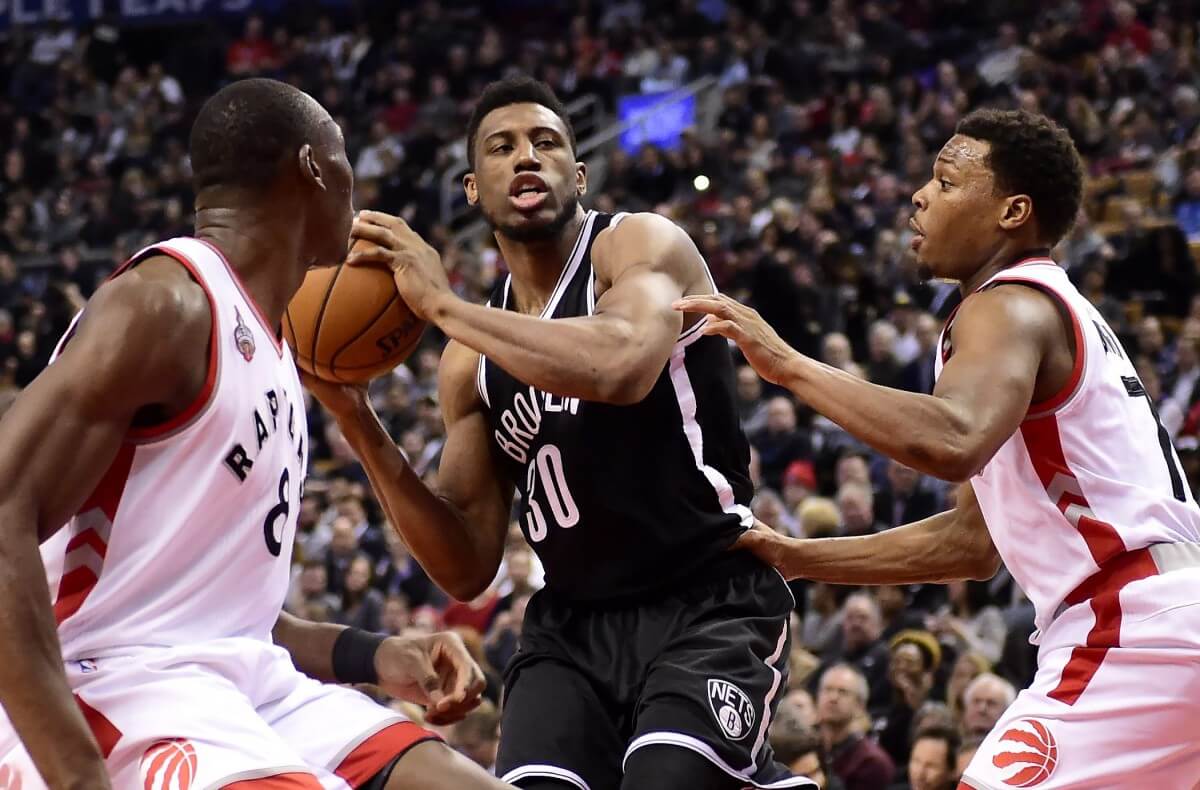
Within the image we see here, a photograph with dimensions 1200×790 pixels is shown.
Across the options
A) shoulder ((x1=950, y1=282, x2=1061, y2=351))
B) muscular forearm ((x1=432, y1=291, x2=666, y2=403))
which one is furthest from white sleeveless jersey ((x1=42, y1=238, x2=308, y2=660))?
shoulder ((x1=950, y1=282, x2=1061, y2=351))

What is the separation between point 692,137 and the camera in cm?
1623

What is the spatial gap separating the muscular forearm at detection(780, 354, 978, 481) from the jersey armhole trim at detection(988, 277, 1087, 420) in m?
0.25

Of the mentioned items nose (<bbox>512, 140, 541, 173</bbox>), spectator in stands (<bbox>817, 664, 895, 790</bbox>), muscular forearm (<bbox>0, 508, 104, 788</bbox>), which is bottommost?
spectator in stands (<bbox>817, 664, 895, 790</bbox>)

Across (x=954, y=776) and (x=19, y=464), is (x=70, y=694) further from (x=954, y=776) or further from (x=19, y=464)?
(x=954, y=776)

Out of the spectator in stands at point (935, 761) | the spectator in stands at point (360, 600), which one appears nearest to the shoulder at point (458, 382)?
the spectator in stands at point (935, 761)

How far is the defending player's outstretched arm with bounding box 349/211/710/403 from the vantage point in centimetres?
379

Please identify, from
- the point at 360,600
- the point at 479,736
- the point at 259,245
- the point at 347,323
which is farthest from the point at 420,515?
the point at 360,600

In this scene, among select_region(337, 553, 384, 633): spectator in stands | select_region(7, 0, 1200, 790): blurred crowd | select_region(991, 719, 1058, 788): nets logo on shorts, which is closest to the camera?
select_region(991, 719, 1058, 788): nets logo on shorts

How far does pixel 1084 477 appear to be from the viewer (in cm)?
367

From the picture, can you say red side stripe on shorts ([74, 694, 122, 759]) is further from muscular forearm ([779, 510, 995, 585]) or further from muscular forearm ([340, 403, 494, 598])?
muscular forearm ([779, 510, 995, 585])

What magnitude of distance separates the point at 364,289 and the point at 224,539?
48.3 inches

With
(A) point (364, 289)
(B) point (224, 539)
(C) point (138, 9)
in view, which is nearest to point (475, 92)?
(C) point (138, 9)

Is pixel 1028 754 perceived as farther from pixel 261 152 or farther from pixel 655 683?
pixel 261 152

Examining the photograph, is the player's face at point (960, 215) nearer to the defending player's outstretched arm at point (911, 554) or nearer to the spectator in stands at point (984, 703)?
the defending player's outstretched arm at point (911, 554)
